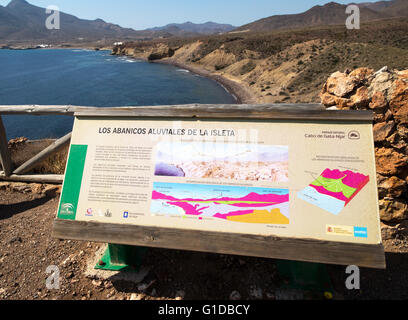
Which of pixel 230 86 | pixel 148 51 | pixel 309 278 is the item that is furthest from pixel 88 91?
pixel 148 51

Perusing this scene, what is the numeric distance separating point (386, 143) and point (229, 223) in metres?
2.25

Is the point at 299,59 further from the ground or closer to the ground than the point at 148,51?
closer to the ground

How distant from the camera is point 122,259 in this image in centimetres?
276

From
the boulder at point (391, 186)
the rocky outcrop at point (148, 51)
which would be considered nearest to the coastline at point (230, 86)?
the rocky outcrop at point (148, 51)

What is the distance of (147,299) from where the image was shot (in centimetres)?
256

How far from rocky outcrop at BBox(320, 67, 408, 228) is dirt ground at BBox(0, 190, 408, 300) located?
0.53m

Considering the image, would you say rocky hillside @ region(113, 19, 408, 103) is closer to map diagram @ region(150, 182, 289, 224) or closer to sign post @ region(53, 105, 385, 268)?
sign post @ region(53, 105, 385, 268)

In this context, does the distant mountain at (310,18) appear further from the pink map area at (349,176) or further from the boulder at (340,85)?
the pink map area at (349,176)

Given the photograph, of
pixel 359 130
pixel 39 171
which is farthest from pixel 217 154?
pixel 39 171

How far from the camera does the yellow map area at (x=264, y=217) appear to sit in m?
2.07

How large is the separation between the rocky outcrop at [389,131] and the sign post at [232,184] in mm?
1072

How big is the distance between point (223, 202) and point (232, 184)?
0.57 ft

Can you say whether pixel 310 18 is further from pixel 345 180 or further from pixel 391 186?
pixel 345 180

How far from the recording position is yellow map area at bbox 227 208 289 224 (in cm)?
207
